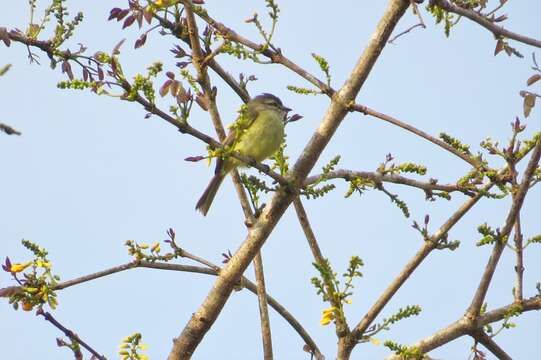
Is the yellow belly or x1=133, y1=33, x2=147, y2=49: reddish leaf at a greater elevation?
the yellow belly

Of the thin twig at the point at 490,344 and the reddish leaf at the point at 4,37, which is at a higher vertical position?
the reddish leaf at the point at 4,37

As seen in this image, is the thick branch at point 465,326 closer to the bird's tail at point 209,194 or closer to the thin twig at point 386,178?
the thin twig at point 386,178

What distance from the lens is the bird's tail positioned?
6.97 meters

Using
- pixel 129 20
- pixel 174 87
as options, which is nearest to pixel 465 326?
pixel 174 87

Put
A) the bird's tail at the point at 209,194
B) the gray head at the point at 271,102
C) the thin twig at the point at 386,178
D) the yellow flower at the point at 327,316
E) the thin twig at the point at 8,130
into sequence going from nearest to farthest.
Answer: the thin twig at the point at 8,130 < the yellow flower at the point at 327,316 < the thin twig at the point at 386,178 < the bird's tail at the point at 209,194 < the gray head at the point at 271,102

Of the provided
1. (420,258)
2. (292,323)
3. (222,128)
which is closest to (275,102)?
(222,128)

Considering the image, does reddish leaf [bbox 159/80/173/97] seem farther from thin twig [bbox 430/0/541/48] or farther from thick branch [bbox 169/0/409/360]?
thin twig [bbox 430/0/541/48]

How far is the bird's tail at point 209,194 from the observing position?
6.97m

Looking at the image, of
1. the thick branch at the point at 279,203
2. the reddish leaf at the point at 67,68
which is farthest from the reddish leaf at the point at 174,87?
the reddish leaf at the point at 67,68

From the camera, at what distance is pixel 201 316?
383 cm

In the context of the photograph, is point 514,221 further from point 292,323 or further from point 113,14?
point 113,14

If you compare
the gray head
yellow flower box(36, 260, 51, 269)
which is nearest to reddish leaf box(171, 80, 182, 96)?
yellow flower box(36, 260, 51, 269)

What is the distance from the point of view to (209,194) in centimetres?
699

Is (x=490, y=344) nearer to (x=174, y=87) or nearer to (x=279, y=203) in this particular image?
(x=279, y=203)
